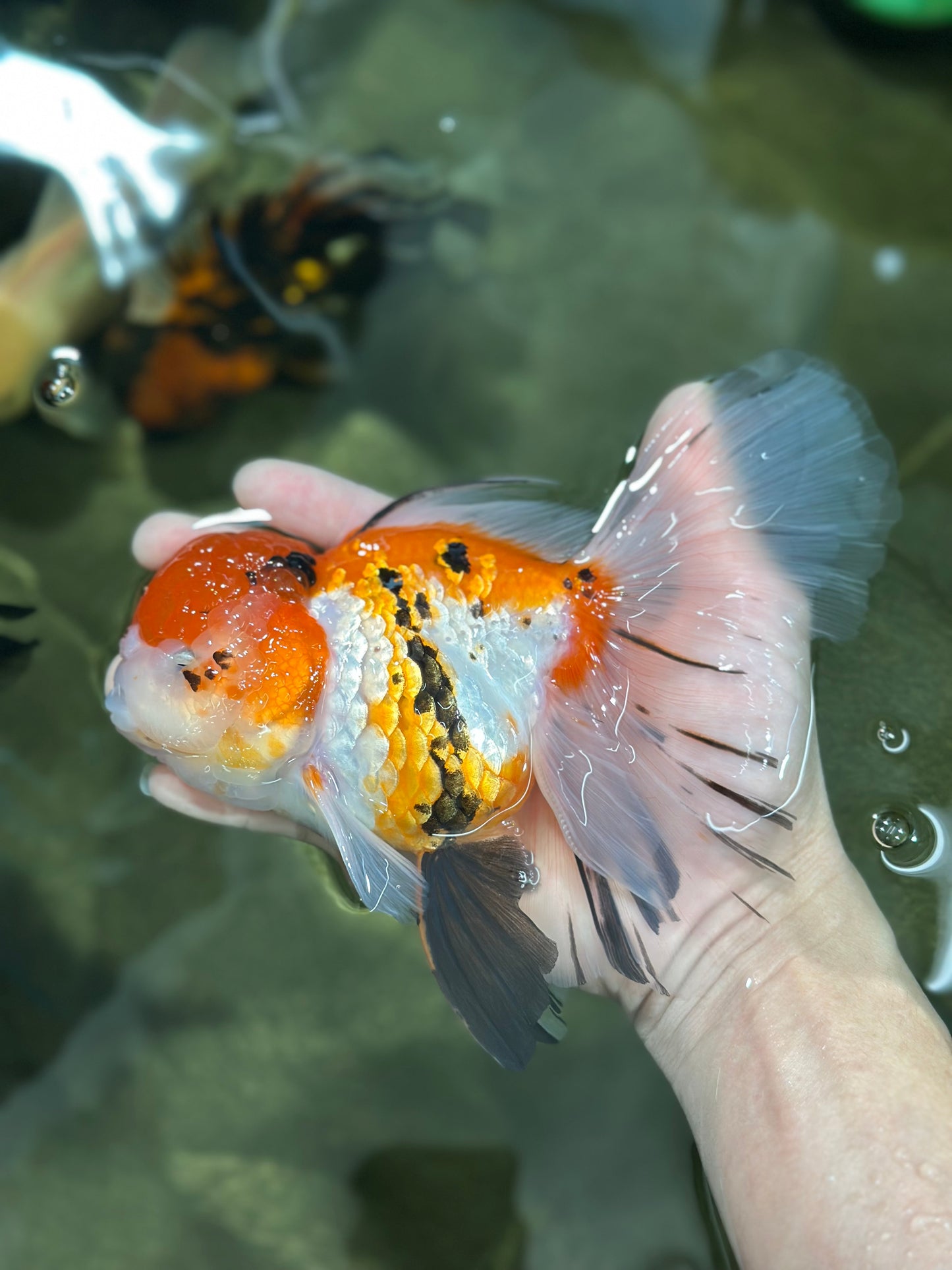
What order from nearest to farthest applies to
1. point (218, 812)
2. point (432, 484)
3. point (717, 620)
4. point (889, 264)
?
1. point (717, 620)
2. point (218, 812)
3. point (432, 484)
4. point (889, 264)

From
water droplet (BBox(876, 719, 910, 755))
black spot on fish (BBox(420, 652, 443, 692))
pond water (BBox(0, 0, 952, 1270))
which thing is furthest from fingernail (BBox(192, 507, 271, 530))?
water droplet (BBox(876, 719, 910, 755))

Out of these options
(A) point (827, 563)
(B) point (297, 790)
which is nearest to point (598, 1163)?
(B) point (297, 790)

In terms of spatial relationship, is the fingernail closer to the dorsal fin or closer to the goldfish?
the dorsal fin

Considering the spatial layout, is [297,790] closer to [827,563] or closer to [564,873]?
[564,873]

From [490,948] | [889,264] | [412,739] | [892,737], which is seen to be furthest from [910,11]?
[490,948]

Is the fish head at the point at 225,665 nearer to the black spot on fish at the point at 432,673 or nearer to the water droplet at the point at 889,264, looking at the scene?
the black spot on fish at the point at 432,673

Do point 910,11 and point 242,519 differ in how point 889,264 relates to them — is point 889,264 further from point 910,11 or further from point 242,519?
point 242,519
